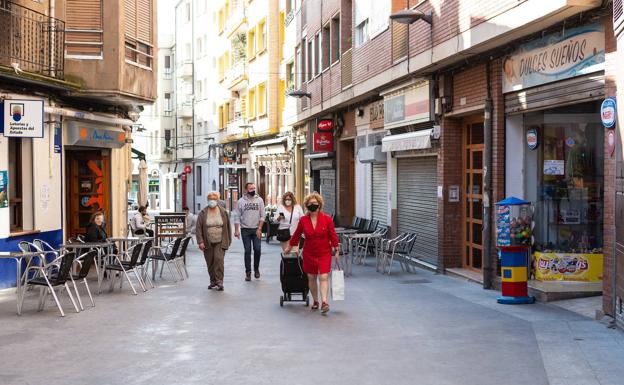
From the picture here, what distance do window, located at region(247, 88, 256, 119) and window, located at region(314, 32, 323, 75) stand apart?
1346 cm

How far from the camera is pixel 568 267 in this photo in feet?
45.5

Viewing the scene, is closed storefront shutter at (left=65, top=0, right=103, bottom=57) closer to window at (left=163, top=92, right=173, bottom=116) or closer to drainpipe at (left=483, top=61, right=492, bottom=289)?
drainpipe at (left=483, top=61, right=492, bottom=289)

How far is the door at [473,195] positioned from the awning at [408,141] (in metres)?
1.01

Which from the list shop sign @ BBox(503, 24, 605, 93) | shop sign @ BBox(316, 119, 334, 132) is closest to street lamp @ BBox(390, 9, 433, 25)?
shop sign @ BBox(503, 24, 605, 93)

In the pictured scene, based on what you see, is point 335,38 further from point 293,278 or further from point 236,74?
point 236,74

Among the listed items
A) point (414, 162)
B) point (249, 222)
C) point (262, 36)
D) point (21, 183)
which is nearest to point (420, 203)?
point (414, 162)

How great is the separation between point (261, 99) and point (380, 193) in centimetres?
1981

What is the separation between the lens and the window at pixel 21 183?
1677 cm

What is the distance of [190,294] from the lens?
50.4ft

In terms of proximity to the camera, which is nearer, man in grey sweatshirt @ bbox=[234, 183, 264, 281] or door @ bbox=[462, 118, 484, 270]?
man in grey sweatshirt @ bbox=[234, 183, 264, 281]

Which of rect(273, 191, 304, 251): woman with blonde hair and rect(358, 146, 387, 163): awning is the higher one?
rect(358, 146, 387, 163): awning

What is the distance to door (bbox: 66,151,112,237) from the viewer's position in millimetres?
20578

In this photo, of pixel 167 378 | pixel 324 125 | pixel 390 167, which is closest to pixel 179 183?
pixel 324 125

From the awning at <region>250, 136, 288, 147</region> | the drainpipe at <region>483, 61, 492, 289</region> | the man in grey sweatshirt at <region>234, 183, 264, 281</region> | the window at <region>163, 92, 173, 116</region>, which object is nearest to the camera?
the drainpipe at <region>483, 61, 492, 289</region>
